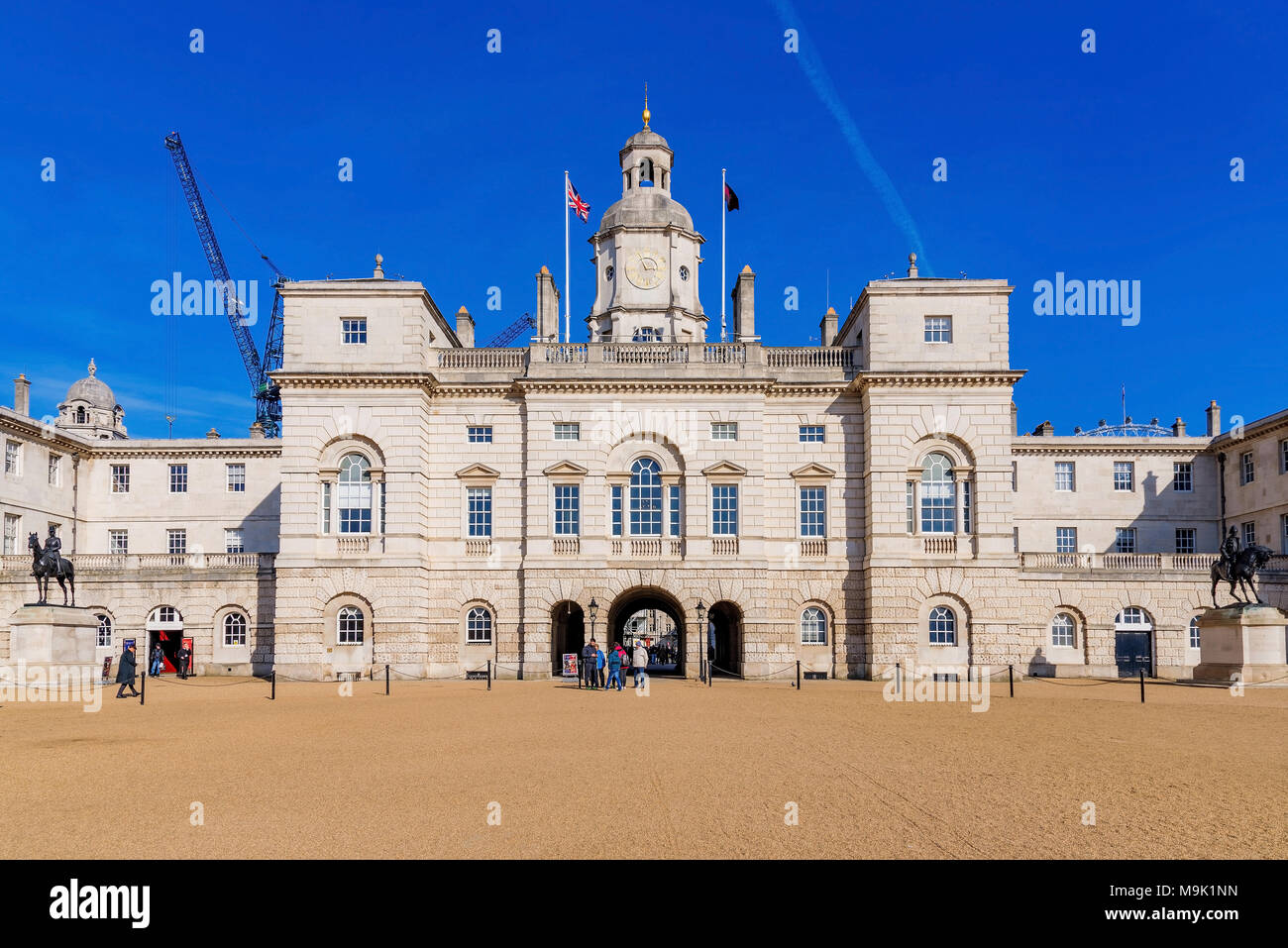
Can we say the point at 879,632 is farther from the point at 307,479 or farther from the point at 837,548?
the point at 307,479

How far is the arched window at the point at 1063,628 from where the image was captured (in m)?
43.6

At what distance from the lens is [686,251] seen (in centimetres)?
5034

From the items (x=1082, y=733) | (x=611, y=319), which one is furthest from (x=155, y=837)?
(x=611, y=319)

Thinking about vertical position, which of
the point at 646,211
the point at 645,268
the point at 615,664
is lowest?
the point at 615,664

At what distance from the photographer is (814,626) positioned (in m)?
40.6

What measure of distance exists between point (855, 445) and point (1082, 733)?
22056 mm

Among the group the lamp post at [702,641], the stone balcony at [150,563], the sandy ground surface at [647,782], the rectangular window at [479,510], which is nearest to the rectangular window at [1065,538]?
the lamp post at [702,641]

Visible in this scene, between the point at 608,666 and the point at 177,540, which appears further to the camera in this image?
the point at 177,540

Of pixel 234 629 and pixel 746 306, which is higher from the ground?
pixel 746 306

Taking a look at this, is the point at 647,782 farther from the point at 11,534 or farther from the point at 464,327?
the point at 11,534

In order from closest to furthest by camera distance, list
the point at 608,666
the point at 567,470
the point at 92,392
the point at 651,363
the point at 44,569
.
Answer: the point at 44,569
the point at 608,666
the point at 567,470
the point at 651,363
the point at 92,392

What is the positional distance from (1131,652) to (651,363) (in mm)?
24731

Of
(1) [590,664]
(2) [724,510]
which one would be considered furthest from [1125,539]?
(1) [590,664]

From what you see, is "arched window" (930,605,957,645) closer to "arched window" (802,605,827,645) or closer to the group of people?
"arched window" (802,605,827,645)
